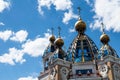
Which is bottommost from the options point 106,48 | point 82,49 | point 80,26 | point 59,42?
point 106,48

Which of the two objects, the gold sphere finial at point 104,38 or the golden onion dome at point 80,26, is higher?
the golden onion dome at point 80,26

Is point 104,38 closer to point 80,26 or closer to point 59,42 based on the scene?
point 80,26

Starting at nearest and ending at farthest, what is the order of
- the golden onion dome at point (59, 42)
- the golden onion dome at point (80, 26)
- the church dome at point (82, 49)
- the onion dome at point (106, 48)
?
1. the onion dome at point (106, 48)
2. the church dome at point (82, 49)
3. the golden onion dome at point (59, 42)
4. the golden onion dome at point (80, 26)

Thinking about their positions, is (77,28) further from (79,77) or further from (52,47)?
(79,77)

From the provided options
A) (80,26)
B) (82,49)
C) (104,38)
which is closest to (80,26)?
(80,26)

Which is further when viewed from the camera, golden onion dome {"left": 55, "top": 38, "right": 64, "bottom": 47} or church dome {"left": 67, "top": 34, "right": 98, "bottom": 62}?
golden onion dome {"left": 55, "top": 38, "right": 64, "bottom": 47}

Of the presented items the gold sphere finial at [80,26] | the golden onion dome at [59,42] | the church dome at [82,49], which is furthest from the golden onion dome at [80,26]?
the golden onion dome at [59,42]

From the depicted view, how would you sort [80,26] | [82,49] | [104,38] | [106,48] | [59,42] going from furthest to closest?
[80,26] < [59,42] < [82,49] < [104,38] < [106,48]

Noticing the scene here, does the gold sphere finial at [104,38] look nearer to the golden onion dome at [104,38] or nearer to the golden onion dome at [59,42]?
the golden onion dome at [104,38]

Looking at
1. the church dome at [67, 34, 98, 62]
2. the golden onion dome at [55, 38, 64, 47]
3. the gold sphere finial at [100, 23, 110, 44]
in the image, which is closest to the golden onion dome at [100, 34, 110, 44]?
the gold sphere finial at [100, 23, 110, 44]

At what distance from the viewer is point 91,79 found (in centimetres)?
3203

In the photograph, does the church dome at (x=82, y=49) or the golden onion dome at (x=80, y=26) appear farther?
the golden onion dome at (x=80, y=26)

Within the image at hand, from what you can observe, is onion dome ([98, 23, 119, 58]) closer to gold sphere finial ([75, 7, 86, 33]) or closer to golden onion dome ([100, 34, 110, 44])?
golden onion dome ([100, 34, 110, 44])

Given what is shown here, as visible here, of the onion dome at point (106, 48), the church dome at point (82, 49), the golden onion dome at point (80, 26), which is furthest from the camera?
the golden onion dome at point (80, 26)
